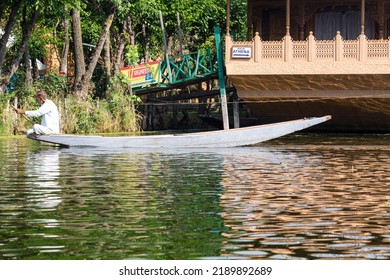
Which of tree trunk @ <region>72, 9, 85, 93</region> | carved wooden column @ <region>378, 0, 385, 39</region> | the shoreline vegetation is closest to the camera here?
the shoreline vegetation

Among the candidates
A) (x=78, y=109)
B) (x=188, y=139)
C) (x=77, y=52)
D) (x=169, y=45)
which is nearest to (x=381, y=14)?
(x=77, y=52)

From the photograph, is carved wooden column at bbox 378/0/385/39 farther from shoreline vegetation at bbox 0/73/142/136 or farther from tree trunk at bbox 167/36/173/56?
tree trunk at bbox 167/36/173/56

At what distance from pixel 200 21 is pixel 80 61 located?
44.8 ft

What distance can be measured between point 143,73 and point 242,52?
648 cm

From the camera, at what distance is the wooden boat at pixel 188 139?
31.3 metres

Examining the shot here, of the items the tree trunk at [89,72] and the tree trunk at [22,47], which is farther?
the tree trunk at [89,72]

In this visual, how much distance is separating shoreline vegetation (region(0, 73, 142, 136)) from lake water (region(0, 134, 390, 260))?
11.5 meters

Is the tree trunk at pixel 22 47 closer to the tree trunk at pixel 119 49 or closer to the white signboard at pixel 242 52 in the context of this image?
the tree trunk at pixel 119 49

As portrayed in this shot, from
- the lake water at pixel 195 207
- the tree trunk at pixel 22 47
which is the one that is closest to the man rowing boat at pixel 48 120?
the lake water at pixel 195 207

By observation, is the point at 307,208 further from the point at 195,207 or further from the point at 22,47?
the point at 22,47

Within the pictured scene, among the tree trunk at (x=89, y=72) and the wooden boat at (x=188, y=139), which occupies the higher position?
the tree trunk at (x=89, y=72)

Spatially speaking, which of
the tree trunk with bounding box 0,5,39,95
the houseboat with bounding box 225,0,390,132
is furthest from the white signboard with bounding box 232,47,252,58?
the tree trunk with bounding box 0,5,39,95

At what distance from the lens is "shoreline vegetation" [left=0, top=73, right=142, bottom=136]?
38.9 m
